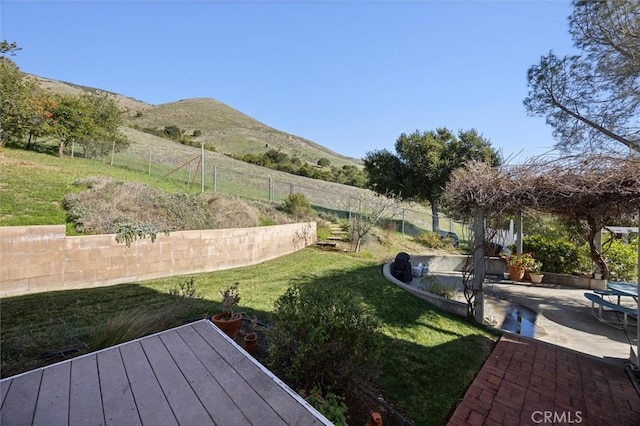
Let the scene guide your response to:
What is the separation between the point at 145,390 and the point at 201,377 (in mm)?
345

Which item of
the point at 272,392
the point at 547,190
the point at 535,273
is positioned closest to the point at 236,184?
the point at 535,273

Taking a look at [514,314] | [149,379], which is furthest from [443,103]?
[149,379]

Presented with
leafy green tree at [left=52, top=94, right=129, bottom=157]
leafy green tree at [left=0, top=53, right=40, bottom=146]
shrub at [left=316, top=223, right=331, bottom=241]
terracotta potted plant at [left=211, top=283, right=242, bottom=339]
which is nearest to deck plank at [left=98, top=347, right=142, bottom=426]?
terracotta potted plant at [left=211, top=283, right=242, bottom=339]

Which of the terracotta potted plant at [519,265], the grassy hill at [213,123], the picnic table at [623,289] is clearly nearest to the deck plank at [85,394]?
the picnic table at [623,289]

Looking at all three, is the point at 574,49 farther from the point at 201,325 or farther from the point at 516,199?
the point at 201,325

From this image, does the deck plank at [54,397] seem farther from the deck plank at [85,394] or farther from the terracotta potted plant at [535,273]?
the terracotta potted plant at [535,273]

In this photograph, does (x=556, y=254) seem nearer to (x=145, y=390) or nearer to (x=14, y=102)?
(x=145, y=390)

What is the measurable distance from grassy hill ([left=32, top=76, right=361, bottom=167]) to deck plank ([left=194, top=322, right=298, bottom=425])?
3688cm

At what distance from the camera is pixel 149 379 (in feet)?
6.86

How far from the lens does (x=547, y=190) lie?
4.24 meters

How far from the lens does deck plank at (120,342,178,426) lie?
1727 mm

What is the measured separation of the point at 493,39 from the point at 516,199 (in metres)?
4.31

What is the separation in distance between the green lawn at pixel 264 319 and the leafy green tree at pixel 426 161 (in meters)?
10.4

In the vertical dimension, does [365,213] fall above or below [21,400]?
above
